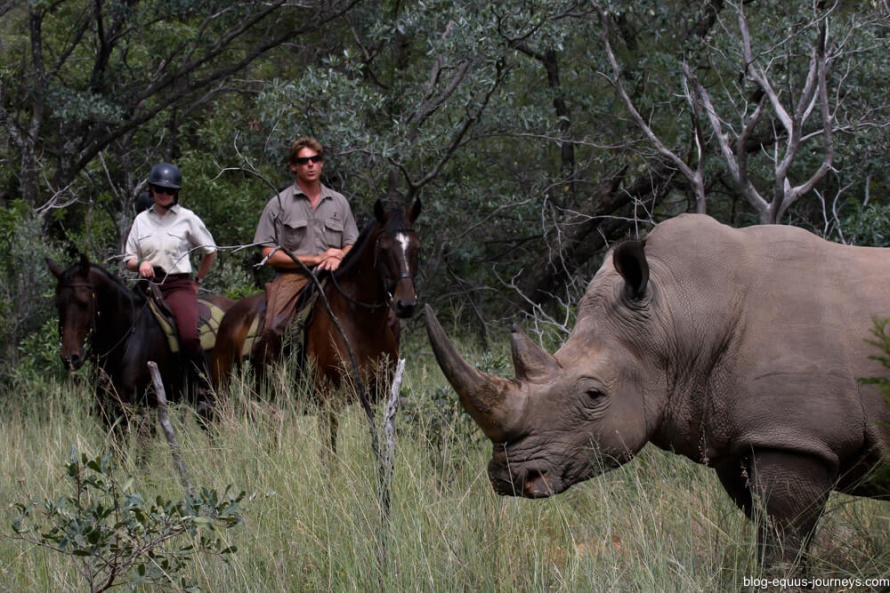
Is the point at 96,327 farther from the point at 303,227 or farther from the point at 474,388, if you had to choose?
the point at 474,388

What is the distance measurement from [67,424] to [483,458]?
4341 mm

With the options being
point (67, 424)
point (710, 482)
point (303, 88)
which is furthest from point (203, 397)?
point (710, 482)

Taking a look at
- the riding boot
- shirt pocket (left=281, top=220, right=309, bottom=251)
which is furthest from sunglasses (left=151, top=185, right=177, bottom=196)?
the riding boot

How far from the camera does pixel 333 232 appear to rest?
30.1ft

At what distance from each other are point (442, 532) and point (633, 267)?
134cm

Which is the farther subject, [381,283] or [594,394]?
[381,283]

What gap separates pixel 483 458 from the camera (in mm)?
6797

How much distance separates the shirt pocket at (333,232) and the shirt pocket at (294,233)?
0.58 feet

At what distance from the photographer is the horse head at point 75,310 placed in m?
8.66

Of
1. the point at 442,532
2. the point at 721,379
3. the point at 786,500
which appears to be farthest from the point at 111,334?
the point at 786,500

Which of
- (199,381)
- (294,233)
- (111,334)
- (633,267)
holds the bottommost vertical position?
(199,381)

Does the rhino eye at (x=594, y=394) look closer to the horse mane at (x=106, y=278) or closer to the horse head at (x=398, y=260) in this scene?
the horse head at (x=398, y=260)

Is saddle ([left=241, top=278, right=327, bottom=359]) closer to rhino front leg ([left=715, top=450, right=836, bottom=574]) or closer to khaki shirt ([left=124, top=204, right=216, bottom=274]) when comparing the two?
khaki shirt ([left=124, top=204, right=216, bottom=274])

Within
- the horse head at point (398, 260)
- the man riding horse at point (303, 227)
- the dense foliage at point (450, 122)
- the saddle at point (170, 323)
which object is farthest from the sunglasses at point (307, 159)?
the dense foliage at point (450, 122)
